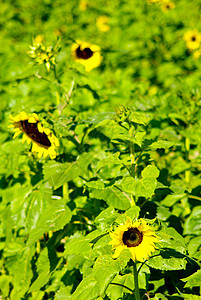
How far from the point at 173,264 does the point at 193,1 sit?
4475 millimetres

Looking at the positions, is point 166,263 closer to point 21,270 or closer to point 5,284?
point 21,270

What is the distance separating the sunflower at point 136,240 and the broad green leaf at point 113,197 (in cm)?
18

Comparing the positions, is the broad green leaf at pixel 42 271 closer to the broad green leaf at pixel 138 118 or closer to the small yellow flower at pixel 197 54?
the broad green leaf at pixel 138 118

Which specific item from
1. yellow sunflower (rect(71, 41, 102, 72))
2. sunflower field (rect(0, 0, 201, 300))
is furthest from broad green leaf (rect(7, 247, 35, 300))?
yellow sunflower (rect(71, 41, 102, 72))

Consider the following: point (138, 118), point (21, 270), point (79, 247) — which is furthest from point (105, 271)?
point (21, 270)

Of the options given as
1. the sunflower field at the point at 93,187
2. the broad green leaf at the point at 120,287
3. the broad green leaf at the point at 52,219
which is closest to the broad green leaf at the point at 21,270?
the sunflower field at the point at 93,187

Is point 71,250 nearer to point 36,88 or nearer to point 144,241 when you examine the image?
point 144,241

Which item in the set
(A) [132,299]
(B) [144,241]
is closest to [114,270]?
(B) [144,241]

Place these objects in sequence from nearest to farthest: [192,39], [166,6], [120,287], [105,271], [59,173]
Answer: [105,271], [120,287], [59,173], [192,39], [166,6]

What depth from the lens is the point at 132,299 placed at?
1.25 metres

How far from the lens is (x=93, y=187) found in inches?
47.4

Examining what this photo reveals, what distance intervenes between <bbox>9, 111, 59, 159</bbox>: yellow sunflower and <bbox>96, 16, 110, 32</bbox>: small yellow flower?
341 centimetres

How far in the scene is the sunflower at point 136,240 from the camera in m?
1.01

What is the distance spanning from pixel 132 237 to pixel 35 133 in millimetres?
649
